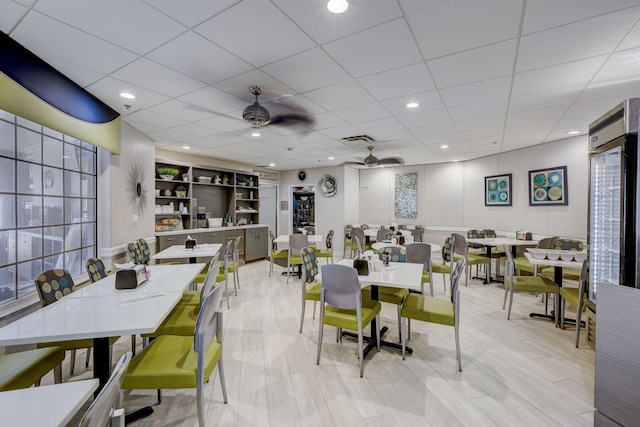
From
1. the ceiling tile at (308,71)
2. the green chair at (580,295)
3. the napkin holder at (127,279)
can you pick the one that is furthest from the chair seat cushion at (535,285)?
the napkin holder at (127,279)

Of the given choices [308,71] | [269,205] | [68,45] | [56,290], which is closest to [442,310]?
[308,71]

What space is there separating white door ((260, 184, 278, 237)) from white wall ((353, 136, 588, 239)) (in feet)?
9.15

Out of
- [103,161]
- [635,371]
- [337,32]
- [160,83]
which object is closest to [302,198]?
[103,161]

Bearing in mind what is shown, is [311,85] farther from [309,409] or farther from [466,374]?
[466,374]

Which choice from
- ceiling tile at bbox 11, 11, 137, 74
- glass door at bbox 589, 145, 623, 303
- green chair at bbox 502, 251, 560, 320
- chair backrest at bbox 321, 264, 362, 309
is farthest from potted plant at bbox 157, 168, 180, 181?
glass door at bbox 589, 145, 623, 303

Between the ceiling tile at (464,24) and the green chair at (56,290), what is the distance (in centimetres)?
311

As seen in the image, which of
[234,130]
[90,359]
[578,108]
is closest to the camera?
[90,359]

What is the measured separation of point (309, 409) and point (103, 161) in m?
3.95

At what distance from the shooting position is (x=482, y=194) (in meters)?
6.93

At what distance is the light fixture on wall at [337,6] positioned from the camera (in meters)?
1.74

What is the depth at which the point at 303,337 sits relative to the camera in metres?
3.16

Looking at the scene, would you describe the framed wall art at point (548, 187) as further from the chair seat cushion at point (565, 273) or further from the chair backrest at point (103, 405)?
the chair backrest at point (103, 405)

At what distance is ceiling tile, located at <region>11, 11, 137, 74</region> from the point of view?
6.43 feet

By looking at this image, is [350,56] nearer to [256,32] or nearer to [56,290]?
[256,32]
